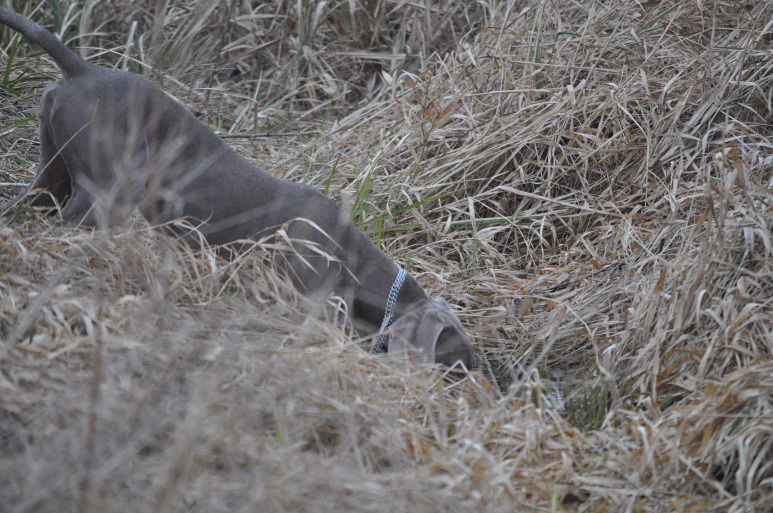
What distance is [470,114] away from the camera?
4434 millimetres

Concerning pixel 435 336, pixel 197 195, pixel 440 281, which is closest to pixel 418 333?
pixel 435 336

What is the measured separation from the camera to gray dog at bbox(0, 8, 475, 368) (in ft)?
9.84

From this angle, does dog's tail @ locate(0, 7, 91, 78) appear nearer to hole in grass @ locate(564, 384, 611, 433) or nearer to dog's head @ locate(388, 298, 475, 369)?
dog's head @ locate(388, 298, 475, 369)

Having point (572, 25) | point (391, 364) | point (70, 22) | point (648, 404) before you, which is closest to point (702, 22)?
point (572, 25)

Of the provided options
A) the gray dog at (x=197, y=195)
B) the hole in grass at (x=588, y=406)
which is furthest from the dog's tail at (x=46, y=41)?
the hole in grass at (x=588, y=406)

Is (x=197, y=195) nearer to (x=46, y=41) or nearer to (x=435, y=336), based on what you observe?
(x=46, y=41)

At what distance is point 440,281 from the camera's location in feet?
12.2

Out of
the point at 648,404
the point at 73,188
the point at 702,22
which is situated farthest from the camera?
the point at 702,22

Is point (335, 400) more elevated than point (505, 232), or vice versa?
point (335, 400)

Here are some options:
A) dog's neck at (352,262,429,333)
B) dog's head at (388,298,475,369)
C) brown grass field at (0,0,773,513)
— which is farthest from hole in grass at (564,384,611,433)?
dog's neck at (352,262,429,333)

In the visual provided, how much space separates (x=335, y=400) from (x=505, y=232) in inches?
85.7

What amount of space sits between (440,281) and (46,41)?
1872 millimetres

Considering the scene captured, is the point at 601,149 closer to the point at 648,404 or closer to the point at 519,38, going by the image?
the point at 519,38

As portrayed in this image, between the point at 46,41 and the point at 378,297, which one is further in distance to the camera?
the point at 378,297
